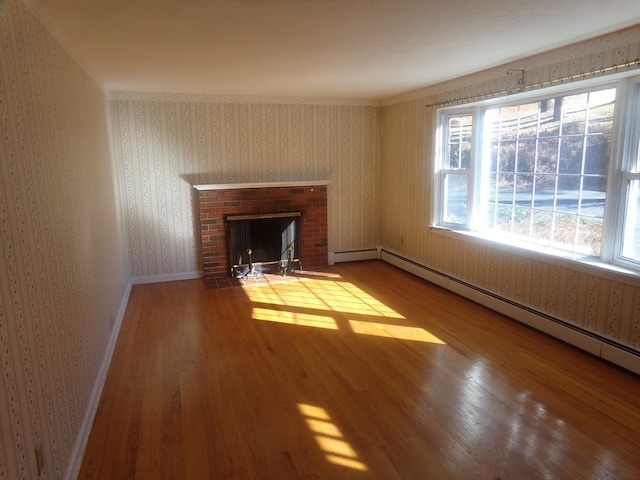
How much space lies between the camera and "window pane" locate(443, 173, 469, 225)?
4.73 metres

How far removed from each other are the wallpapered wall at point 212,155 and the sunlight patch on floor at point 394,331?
2383mm

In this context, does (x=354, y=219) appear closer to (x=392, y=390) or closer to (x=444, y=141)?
(x=444, y=141)

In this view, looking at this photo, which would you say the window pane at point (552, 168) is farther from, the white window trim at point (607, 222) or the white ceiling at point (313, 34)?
the white ceiling at point (313, 34)

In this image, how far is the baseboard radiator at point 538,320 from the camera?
3.02m

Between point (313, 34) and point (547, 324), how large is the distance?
2.95 m

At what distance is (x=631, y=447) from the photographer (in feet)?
7.27

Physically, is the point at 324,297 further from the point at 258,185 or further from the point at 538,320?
the point at 538,320

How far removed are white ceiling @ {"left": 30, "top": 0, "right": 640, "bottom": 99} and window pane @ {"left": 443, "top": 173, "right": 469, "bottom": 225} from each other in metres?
1.13

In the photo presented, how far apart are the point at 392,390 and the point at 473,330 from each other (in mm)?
1290

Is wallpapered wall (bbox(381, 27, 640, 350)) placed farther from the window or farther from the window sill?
the window

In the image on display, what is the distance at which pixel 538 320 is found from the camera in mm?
3684

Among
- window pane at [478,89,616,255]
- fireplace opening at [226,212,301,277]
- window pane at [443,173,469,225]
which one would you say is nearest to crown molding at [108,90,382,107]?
fireplace opening at [226,212,301,277]

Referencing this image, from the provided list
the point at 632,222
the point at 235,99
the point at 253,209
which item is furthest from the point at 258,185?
the point at 632,222

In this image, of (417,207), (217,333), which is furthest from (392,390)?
(417,207)
